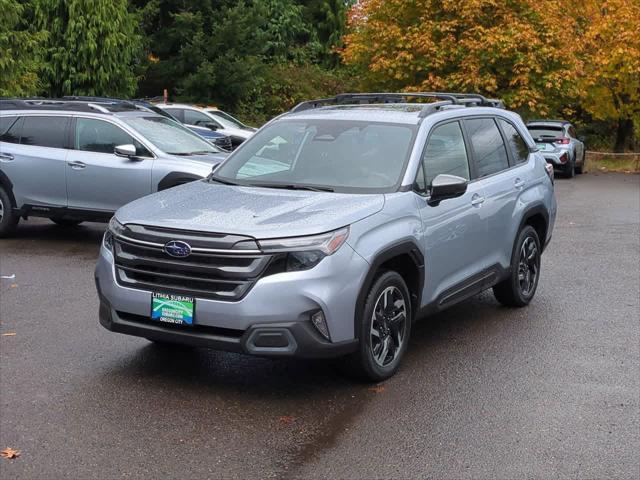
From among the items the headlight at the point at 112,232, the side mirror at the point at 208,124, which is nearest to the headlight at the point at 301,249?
the headlight at the point at 112,232

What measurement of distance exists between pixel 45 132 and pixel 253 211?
678cm

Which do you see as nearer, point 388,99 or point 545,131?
point 388,99

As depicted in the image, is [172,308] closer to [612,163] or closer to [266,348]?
[266,348]

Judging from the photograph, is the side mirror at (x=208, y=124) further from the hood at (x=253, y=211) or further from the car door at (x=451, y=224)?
the hood at (x=253, y=211)

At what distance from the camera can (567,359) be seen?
6871mm

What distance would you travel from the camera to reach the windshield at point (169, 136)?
1164 cm

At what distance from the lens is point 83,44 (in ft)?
85.9

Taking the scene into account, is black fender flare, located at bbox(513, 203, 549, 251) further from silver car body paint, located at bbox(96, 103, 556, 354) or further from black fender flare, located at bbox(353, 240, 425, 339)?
black fender flare, located at bbox(353, 240, 425, 339)

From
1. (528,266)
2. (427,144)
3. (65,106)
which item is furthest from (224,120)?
(427,144)

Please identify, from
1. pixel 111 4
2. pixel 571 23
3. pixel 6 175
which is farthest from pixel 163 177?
pixel 571 23

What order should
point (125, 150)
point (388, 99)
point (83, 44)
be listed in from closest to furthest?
point (388, 99), point (125, 150), point (83, 44)

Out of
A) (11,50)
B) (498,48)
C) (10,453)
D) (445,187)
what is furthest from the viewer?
(498,48)

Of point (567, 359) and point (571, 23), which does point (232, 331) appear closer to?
point (567, 359)

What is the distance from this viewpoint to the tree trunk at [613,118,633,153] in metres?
35.2
